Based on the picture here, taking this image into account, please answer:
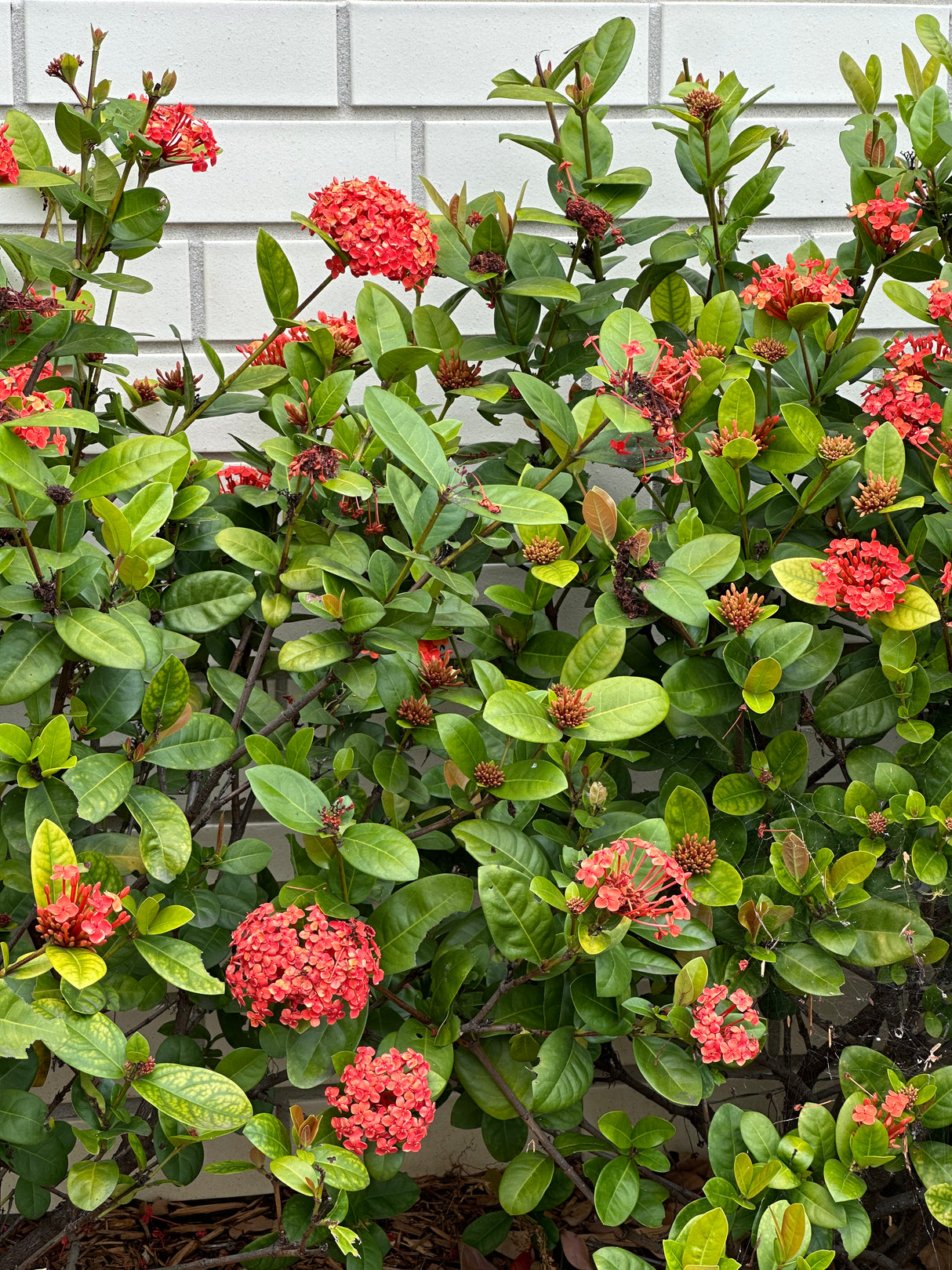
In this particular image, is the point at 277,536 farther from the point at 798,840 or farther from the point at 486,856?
the point at 798,840

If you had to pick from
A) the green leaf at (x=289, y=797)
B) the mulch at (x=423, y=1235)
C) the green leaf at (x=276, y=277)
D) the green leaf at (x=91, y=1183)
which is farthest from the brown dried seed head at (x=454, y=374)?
the mulch at (x=423, y=1235)

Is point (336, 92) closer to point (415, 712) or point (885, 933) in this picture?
point (415, 712)

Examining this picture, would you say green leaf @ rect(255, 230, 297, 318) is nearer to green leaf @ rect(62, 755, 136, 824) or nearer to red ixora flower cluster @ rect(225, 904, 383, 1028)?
green leaf @ rect(62, 755, 136, 824)

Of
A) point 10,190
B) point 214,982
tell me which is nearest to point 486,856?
point 214,982

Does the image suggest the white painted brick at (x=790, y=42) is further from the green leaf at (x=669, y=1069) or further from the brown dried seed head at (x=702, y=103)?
the green leaf at (x=669, y=1069)

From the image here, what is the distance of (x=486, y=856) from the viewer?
1292mm

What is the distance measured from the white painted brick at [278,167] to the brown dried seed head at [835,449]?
1.11 meters

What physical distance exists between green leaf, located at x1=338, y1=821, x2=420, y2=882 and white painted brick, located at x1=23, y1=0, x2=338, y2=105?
1532 millimetres

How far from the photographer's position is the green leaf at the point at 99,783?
1163mm

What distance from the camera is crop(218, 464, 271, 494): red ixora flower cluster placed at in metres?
1.66

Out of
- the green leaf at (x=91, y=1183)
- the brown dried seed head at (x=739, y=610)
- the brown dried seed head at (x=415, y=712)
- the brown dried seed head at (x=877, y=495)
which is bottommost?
the green leaf at (x=91, y=1183)

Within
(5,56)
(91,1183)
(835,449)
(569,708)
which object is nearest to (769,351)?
(835,449)

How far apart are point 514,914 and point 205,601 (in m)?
0.57

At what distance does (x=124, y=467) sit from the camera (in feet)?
4.05
